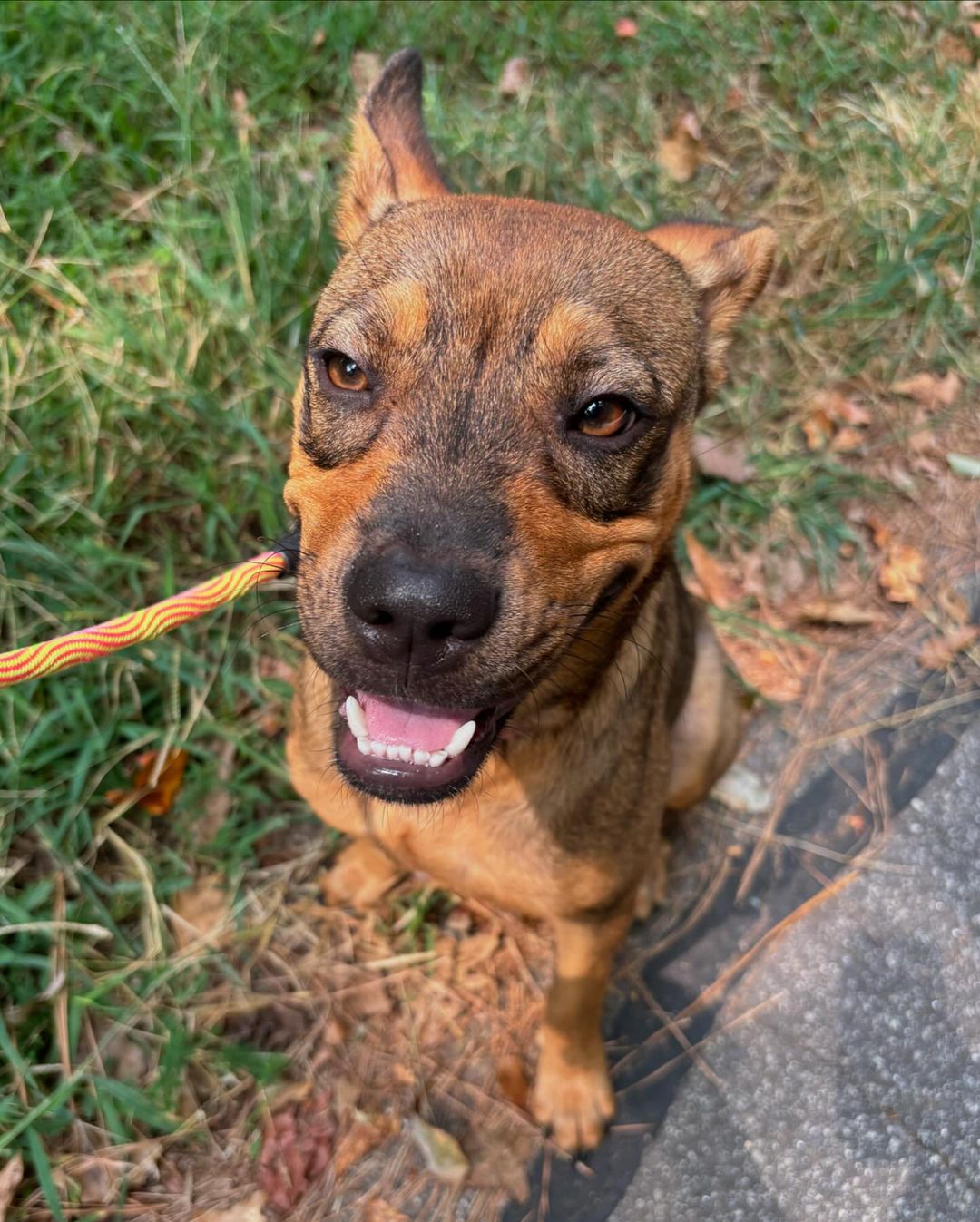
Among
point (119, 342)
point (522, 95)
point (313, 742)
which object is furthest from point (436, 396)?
point (522, 95)

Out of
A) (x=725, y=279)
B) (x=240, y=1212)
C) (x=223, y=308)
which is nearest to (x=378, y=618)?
(x=725, y=279)

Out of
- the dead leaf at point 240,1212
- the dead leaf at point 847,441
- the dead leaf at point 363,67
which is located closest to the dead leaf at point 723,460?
the dead leaf at point 847,441

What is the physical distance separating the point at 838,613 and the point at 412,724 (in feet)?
8.78

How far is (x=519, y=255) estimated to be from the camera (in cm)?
200

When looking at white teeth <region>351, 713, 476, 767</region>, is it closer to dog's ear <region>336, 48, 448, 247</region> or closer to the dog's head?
the dog's head

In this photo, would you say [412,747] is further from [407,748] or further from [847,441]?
[847,441]

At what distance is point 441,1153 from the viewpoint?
2.97 meters

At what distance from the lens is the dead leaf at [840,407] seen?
450cm

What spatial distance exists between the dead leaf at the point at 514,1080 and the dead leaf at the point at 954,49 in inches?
225

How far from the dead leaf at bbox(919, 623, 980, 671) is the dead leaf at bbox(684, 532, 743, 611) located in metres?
0.81

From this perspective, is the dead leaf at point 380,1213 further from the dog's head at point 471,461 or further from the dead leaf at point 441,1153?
the dog's head at point 471,461

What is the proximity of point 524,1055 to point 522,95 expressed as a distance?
4529mm

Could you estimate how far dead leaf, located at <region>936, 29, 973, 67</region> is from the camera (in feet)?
17.4

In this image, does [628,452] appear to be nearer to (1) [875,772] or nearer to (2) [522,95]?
(1) [875,772]
